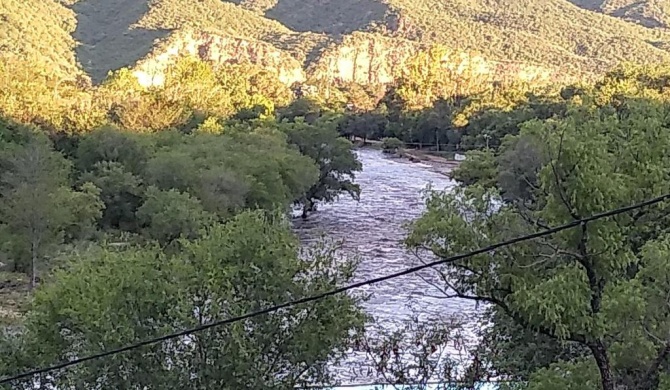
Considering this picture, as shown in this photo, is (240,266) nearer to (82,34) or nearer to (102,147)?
(102,147)

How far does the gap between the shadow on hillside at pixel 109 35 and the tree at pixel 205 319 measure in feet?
260

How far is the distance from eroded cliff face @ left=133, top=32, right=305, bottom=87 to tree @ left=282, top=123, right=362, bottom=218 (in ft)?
214

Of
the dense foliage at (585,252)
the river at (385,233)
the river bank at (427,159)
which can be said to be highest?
the dense foliage at (585,252)

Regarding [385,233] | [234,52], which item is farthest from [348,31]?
[385,233]

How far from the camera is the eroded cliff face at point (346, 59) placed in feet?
369

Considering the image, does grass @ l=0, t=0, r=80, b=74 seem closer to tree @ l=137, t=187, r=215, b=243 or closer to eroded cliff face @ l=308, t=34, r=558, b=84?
eroded cliff face @ l=308, t=34, r=558, b=84

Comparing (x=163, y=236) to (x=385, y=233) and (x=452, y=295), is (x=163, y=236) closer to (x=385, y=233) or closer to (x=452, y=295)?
(x=385, y=233)

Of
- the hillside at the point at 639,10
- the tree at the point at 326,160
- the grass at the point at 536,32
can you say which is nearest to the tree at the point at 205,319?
the tree at the point at 326,160

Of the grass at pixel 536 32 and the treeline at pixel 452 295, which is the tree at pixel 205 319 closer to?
the treeline at pixel 452 295

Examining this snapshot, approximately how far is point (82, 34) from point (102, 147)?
84.7m

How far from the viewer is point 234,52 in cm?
12488

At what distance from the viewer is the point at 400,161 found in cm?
6575

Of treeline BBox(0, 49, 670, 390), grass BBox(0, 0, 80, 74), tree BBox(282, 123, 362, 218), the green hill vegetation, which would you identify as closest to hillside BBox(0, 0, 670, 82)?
grass BBox(0, 0, 80, 74)

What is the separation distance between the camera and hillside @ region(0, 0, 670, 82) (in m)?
111
